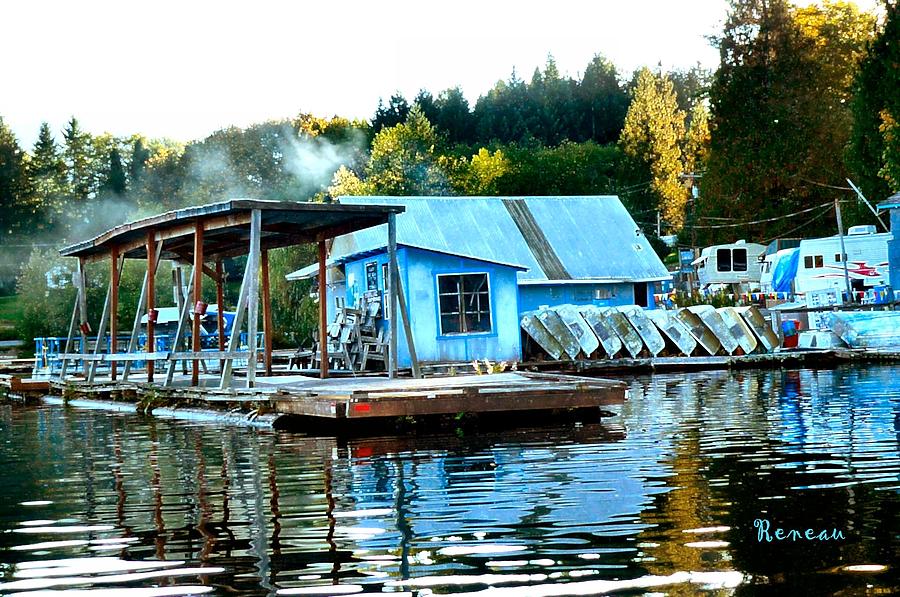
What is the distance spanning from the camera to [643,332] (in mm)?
34344

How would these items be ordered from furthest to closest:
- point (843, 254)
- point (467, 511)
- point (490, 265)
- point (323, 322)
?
point (843, 254), point (490, 265), point (323, 322), point (467, 511)

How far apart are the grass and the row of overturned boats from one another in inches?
1316

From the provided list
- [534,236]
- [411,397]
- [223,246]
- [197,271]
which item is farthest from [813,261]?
[411,397]

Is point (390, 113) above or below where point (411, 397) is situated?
above

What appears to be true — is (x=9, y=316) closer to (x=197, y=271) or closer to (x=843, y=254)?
(x=843, y=254)

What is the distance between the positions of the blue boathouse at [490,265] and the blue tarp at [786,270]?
1649 cm

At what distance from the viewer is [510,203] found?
139ft

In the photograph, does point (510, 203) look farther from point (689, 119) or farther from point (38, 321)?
point (689, 119)

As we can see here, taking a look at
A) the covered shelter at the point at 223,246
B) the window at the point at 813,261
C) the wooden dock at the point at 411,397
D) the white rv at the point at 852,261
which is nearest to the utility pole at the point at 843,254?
the white rv at the point at 852,261

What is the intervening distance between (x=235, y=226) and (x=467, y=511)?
11.3m

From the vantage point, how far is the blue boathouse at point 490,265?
3253 centimetres

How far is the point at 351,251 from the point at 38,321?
20976mm

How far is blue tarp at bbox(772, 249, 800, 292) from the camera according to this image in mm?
56500

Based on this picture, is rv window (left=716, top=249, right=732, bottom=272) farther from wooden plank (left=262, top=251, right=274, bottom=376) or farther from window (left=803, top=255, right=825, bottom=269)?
wooden plank (left=262, top=251, right=274, bottom=376)
